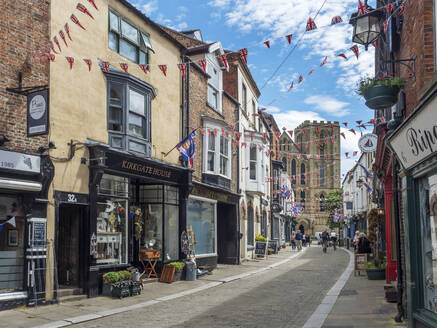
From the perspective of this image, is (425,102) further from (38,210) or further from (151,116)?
(151,116)

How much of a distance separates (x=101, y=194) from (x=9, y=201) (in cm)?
319

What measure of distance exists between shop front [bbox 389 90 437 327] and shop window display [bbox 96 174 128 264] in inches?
349

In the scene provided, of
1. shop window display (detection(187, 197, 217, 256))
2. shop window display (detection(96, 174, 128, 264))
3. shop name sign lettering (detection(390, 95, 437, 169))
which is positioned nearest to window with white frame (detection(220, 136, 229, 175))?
shop window display (detection(187, 197, 217, 256))

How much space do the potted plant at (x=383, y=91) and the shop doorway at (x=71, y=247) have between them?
8191mm

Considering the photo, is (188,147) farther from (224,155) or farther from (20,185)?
(20,185)

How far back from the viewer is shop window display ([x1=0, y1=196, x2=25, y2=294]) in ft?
36.2

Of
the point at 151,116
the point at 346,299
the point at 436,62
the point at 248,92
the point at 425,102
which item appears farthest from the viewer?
the point at 248,92

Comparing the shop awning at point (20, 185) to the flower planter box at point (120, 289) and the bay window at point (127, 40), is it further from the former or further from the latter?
the bay window at point (127, 40)

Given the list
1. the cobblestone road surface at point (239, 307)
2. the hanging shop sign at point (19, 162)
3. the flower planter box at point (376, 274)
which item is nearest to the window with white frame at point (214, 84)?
the cobblestone road surface at point (239, 307)

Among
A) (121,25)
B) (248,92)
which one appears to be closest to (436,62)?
(121,25)

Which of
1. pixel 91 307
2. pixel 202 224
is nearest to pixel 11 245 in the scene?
pixel 91 307

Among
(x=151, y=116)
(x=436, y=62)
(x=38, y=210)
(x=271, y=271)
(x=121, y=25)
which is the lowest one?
(x=271, y=271)

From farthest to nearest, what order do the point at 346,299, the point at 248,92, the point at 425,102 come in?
the point at 248,92 < the point at 346,299 < the point at 425,102

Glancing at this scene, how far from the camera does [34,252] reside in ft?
37.5
